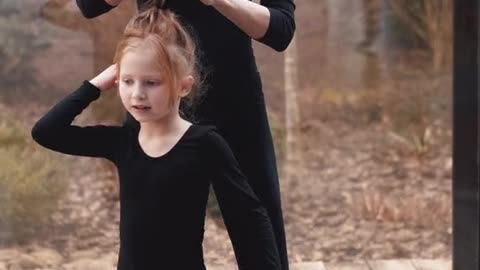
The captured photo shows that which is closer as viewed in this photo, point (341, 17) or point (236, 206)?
point (236, 206)

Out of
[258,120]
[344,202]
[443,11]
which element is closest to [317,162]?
[344,202]

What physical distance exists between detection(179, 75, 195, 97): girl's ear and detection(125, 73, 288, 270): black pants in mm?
88

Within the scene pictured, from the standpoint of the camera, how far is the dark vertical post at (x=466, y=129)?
65.4 inches

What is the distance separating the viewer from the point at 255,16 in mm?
1453

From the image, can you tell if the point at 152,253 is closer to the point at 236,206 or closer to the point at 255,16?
the point at 236,206

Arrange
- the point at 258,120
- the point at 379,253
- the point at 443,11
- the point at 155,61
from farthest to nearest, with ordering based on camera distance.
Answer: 1. the point at 443,11
2. the point at 379,253
3. the point at 258,120
4. the point at 155,61

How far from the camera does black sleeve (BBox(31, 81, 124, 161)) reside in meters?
1.46

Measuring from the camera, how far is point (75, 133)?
1.47m

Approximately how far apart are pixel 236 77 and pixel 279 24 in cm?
12

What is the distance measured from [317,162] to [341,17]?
1.70ft

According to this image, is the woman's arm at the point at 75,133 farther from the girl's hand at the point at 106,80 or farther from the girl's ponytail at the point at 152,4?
the girl's ponytail at the point at 152,4

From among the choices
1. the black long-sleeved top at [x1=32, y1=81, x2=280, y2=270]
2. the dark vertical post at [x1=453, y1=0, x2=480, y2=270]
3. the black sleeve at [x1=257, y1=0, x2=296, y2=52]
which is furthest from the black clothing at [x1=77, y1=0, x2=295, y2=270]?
the dark vertical post at [x1=453, y1=0, x2=480, y2=270]

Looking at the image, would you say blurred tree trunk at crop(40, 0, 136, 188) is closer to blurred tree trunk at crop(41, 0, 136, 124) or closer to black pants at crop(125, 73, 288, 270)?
blurred tree trunk at crop(41, 0, 136, 124)

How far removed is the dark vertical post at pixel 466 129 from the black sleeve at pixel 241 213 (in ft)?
1.47
